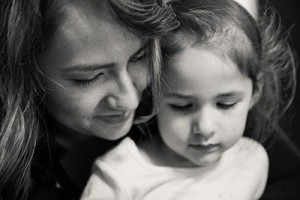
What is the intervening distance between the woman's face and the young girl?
0.08 m

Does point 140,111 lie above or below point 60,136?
above

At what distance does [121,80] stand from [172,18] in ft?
0.56

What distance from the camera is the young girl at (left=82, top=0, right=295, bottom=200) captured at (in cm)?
114

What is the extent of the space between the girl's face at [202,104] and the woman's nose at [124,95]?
76 millimetres

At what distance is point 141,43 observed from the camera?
1118mm

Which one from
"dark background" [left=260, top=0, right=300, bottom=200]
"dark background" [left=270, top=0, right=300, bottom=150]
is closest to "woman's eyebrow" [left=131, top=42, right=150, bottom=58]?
"dark background" [left=260, top=0, right=300, bottom=200]

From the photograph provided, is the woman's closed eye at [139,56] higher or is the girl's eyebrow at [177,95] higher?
the woman's closed eye at [139,56]

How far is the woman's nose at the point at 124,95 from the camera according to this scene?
1.14 metres

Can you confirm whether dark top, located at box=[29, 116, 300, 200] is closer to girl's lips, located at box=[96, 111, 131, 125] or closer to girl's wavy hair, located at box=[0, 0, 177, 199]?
Result: girl's wavy hair, located at box=[0, 0, 177, 199]

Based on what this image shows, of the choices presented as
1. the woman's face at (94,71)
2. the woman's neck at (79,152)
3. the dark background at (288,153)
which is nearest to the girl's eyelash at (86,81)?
the woman's face at (94,71)

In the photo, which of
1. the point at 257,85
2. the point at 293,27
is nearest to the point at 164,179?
the point at 257,85

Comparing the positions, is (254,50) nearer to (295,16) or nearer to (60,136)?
(295,16)

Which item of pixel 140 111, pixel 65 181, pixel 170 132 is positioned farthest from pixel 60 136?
pixel 170 132

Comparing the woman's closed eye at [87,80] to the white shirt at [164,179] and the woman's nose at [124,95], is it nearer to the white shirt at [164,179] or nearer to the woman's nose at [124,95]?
the woman's nose at [124,95]
